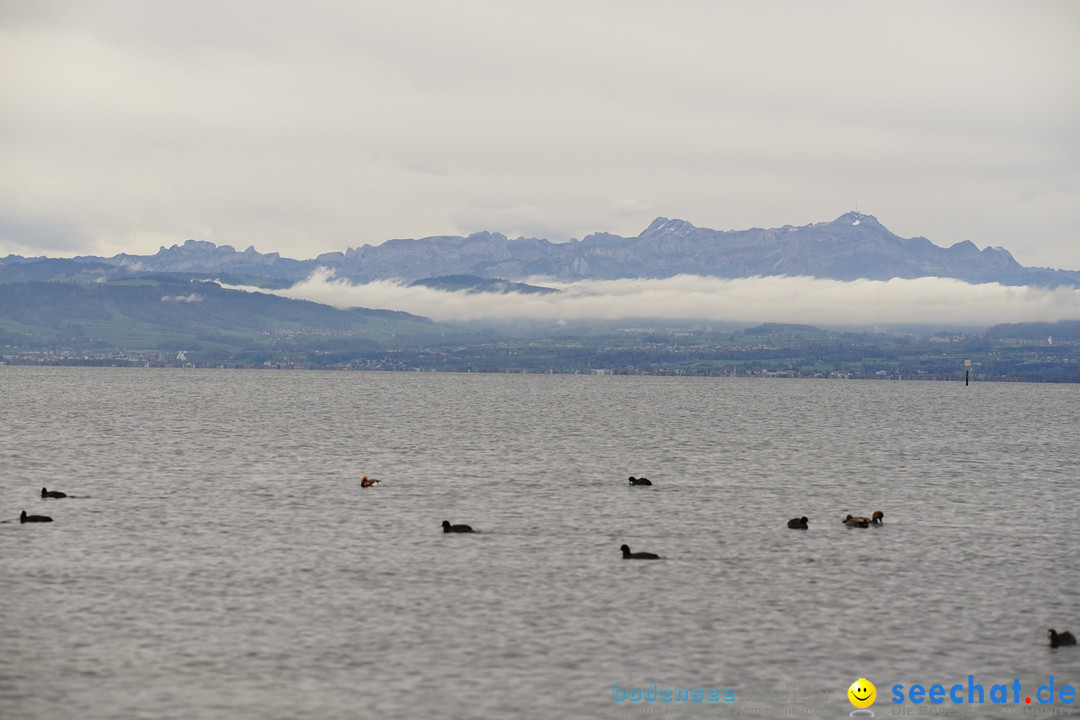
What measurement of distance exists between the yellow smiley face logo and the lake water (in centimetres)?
29

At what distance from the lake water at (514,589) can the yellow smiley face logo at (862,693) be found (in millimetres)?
291

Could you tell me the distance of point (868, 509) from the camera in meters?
72.4

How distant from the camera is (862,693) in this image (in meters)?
32.7

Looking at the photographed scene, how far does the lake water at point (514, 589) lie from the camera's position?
108ft

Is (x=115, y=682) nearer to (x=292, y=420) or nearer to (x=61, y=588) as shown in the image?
(x=61, y=588)

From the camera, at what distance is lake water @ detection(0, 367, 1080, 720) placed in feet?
108

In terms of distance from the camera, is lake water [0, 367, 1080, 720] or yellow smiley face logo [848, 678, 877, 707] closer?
yellow smiley face logo [848, 678, 877, 707]

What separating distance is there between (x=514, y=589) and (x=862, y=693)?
1643 cm

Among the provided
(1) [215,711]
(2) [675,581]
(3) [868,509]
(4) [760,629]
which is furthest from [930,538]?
(1) [215,711]

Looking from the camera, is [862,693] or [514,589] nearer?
[862,693]

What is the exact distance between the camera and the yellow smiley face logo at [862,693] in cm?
3216

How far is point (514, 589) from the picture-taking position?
150 feet

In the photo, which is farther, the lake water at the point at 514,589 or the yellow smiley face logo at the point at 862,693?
the lake water at the point at 514,589

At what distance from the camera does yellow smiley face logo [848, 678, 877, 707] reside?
32156 millimetres
